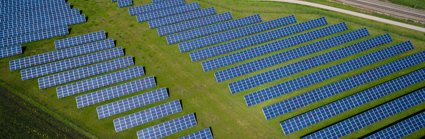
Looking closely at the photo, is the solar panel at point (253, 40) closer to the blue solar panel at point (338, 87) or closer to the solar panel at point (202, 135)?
the blue solar panel at point (338, 87)

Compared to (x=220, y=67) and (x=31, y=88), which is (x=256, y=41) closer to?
(x=220, y=67)

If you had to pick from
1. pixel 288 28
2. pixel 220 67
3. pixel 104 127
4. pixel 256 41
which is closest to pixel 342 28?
pixel 288 28

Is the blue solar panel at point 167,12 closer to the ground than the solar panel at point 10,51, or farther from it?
farther from it

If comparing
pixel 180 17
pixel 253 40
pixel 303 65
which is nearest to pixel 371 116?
pixel 303 65

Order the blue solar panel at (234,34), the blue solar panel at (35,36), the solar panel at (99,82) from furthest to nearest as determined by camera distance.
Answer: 1. the blue solar panel at (234,34)
2. the blue solar panel at (35,36)
3. the solar panel at (99,82)

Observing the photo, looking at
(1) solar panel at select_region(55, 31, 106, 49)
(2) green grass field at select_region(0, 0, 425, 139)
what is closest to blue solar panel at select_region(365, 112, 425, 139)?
(2) green grass field at select_region(0, 0, 425, 139)

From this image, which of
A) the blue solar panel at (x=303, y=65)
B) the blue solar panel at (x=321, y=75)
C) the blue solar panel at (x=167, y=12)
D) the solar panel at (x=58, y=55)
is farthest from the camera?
the blue solar panel at (x=167, y=12)

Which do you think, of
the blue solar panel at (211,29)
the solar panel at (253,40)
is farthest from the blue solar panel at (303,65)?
the blue solar panel at (211,29)

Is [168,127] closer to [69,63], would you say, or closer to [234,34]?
[69,63]

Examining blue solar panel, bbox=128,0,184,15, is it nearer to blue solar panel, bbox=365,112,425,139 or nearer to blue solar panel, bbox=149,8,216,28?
blue solar panel, bbox=149,8,216,28
